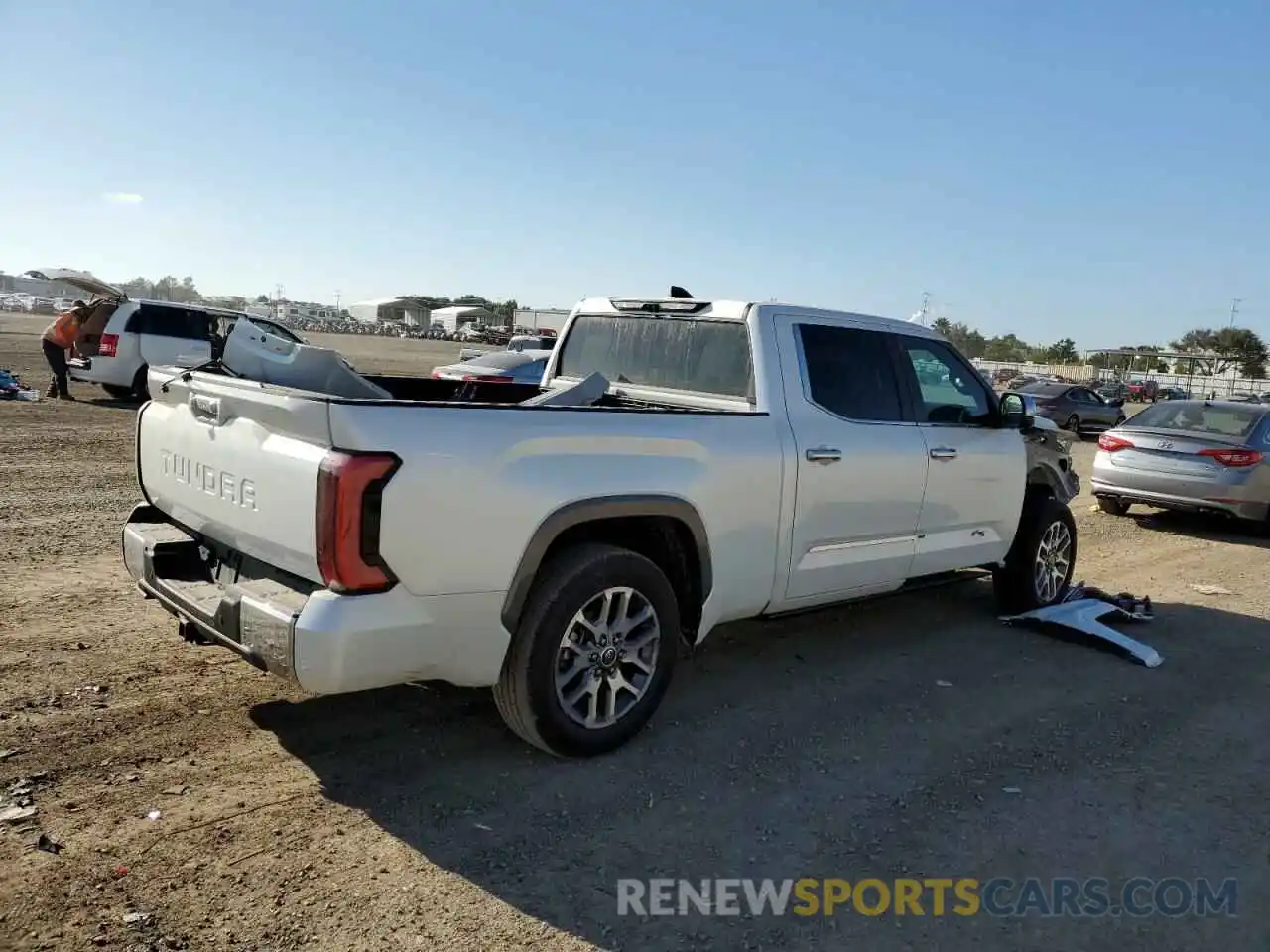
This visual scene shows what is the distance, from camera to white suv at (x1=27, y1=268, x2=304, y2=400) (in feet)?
51.4

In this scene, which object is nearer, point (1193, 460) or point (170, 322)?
point (1193, 460)

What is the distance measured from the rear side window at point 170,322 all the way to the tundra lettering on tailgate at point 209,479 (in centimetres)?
1316

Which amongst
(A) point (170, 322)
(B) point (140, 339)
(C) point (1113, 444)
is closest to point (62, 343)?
(B) point (140, 339)

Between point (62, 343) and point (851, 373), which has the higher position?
point (851, 373)

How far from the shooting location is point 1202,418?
10.7 metres

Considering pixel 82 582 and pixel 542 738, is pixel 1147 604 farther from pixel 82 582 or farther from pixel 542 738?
pixel 82 582

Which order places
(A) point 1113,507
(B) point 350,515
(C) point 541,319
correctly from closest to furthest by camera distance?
(B) point 350,515 → (A) point 1113,507 → (C) point 541,319

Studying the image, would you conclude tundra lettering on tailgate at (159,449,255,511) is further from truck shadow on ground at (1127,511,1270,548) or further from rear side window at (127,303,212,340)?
rear side window at (127,303,212,340)

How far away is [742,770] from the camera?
4020 millimetres

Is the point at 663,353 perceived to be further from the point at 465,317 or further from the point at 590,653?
the point at 465,317

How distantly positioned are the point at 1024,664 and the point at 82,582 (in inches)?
218

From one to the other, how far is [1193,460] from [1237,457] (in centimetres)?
40

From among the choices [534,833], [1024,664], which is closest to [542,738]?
[534,833]

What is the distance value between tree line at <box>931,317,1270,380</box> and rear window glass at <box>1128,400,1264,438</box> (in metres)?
58.8
